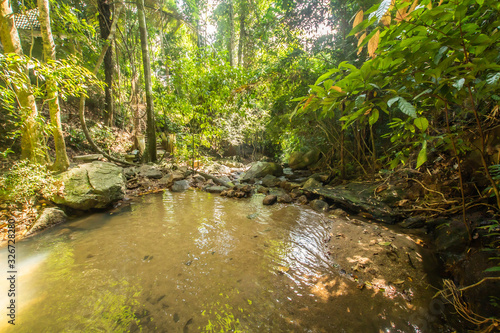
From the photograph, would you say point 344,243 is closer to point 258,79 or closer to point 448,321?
point 448,321

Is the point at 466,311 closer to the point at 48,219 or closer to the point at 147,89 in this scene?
the point at 48,219

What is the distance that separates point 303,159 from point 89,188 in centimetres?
813

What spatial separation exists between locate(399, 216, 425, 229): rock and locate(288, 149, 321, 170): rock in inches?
239

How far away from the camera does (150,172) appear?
652 centimetres

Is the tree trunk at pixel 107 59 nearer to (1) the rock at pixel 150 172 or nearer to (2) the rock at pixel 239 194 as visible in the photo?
(1) the rock at pixel 150 172

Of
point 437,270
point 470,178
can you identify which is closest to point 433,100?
point 437,270

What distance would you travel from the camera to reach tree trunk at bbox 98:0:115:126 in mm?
6784

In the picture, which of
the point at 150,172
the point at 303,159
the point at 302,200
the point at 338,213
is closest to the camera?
the point at 338,213

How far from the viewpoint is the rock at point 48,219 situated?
3096mm

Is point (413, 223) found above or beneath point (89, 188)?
beneath

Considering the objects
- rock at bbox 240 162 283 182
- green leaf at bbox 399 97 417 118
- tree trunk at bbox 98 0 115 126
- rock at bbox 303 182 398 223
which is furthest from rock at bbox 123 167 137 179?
green leaf at bbox 399 97 417 118

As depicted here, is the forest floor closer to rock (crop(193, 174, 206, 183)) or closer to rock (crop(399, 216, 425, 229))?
rock (crop(399, 216, 425, 229))

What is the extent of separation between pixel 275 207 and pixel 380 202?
2158mm

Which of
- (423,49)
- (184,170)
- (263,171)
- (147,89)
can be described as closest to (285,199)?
(263,171)
